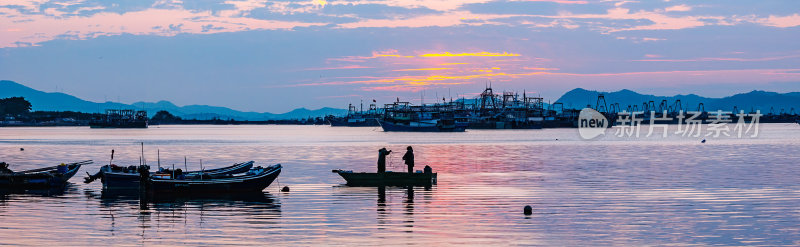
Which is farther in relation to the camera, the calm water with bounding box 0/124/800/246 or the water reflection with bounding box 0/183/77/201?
the water reflection with bounding box 0/183/77/201

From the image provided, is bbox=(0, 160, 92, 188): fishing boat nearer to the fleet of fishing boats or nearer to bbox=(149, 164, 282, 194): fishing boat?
the fleet of fishing boats

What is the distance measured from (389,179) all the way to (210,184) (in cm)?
829

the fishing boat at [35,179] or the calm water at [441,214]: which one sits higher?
the fishing boat at [35,179]

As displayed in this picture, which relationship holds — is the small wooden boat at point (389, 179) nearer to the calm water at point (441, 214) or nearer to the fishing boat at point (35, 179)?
the calm water at point (441, 214)

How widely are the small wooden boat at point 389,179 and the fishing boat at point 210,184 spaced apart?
15.1 feet

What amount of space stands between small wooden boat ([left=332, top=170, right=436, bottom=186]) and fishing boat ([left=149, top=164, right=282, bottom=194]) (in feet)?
15.1

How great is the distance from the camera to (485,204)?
32406mm

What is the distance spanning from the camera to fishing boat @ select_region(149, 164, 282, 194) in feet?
114

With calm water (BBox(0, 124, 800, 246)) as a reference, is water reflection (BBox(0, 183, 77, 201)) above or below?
above

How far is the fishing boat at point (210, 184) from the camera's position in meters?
34.8

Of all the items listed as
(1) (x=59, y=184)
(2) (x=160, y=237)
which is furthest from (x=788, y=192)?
(1) (x=59, y=184)

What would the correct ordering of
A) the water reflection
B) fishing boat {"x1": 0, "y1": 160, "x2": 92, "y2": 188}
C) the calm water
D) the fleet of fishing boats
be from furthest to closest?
fishing boat {"x1": 0, "y1": 160, "x2": 92, "y2": 188} < the water reflection < the fleet of fishing boats < the calm water

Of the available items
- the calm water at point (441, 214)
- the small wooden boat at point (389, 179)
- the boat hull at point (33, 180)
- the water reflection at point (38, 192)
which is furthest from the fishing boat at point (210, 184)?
the boat hull at point (33, 180)

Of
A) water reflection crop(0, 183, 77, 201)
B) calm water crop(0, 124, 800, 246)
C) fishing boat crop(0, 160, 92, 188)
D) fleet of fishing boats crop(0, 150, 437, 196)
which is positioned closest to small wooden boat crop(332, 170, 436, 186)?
fleet of fishing boats crop(0, 150, 437, 196)
